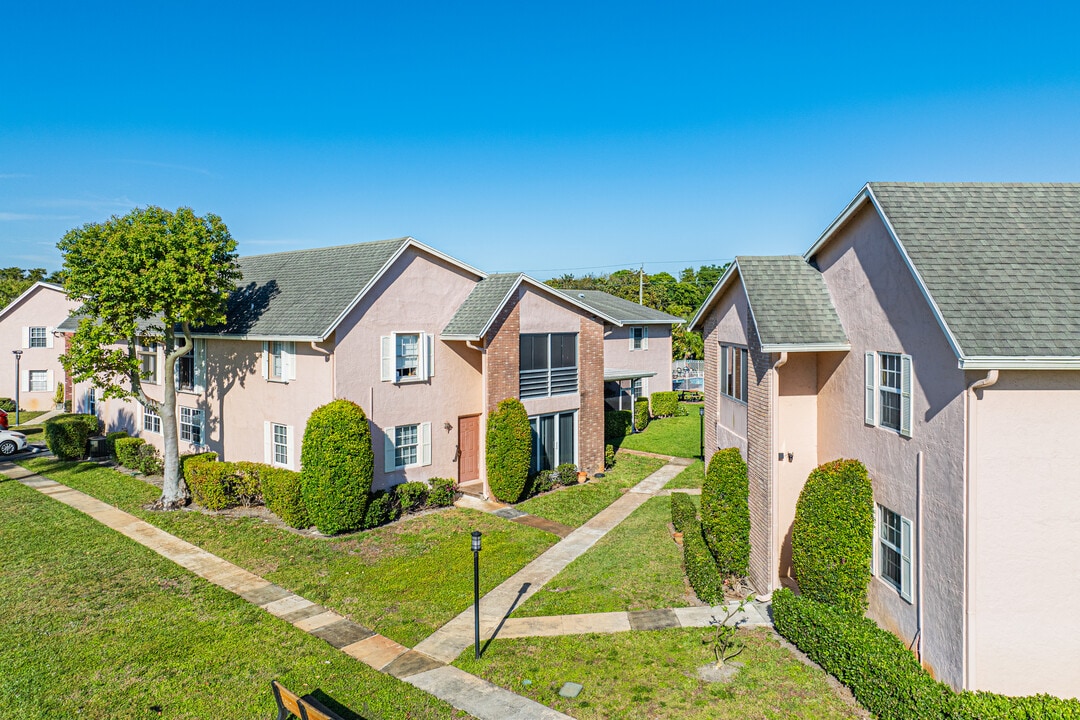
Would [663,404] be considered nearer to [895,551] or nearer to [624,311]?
[624,311]

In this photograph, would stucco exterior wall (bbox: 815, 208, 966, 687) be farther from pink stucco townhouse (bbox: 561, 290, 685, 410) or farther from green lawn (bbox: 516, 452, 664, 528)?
pink stucco townhouse (bbox: 561, 290, 685, 410)

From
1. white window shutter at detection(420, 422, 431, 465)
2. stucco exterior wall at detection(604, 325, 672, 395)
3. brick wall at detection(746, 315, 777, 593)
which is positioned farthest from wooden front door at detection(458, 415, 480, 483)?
stucco exterior wall at detection(604, 325, 672, 395)

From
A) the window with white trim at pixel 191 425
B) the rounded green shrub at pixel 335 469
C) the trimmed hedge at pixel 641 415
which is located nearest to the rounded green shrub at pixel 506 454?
the rounded green shrub at pixel 335 469

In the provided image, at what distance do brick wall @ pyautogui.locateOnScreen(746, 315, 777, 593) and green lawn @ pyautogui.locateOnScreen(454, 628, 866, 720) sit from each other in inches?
76.6

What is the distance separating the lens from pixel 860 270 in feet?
38.8

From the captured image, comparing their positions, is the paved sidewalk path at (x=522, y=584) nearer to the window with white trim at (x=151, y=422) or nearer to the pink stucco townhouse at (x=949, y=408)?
the pink stucco townhouse at (x=949, y=408)

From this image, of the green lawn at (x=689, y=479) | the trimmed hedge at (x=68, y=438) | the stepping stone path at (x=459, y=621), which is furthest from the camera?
the trimmed hedge at (x=68, y=438)

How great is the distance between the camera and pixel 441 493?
19.9 meters

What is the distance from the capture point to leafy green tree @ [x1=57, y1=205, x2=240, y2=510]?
17.8m

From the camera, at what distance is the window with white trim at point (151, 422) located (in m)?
25.1

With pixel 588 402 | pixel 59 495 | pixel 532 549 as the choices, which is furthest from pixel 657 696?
pixel 59 495

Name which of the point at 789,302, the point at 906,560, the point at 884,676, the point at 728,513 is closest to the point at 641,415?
the point at 728,513

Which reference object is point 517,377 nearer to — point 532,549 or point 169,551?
point 532,549

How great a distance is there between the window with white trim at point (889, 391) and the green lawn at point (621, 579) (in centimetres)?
531
